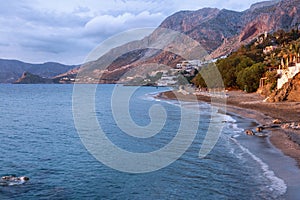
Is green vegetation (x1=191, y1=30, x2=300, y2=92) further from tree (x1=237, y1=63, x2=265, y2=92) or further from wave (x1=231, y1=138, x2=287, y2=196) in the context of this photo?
Result: wave (x1=231, y1=138, x2=287, y2=196)

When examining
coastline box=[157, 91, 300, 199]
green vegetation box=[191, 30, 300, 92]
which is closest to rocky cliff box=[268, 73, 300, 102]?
coastline box=[157, 91, 300, 199]

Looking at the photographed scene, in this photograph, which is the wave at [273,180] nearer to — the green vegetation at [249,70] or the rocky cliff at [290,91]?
the rocky cliff at [290,91]

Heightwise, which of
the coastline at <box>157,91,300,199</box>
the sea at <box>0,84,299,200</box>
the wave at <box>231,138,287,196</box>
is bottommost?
the sea at <box>0,84,299,200</box>

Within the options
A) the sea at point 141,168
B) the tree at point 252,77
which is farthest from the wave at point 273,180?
the tree at point 252,77

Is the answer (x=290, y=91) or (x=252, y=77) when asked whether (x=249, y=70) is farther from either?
(x=290, y=91)

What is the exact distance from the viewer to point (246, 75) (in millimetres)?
69062

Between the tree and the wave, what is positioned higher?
the tree

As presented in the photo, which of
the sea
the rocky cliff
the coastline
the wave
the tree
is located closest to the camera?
the wave

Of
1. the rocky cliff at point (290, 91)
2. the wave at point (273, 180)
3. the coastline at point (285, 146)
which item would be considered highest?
the rocky cliff at point (290, 91)

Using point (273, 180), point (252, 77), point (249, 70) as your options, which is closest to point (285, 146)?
point (273, 180)

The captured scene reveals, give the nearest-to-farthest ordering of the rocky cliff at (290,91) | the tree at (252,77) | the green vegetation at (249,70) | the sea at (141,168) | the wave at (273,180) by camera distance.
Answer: the wave at (273,180)
the sea at (141,168)
the rocky cliff at (290,91)
the green vegetation at (249,70)
the tree at (252,77)

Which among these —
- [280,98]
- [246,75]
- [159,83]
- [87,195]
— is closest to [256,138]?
[87,195]

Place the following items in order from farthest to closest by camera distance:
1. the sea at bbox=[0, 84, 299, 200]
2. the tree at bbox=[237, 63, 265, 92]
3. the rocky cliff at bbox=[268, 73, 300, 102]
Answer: the tree at bbox=[237, 63, 265, 92] → the rocky cliff at bbox=[268, 73, 300, 102] → the sea at bbox=[0, 84, 299, 200]

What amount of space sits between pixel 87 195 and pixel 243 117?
26978 mm
